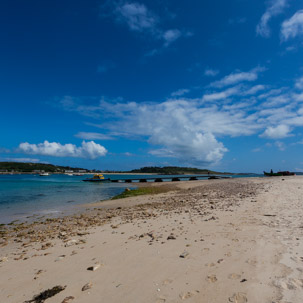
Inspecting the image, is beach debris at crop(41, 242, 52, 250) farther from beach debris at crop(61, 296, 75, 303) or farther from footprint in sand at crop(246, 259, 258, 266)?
footprint in sand at crop(246, 259, 258, 266)

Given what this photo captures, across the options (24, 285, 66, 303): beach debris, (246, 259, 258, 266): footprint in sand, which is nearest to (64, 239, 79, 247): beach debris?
(24, 285, 66, 303): beach debris

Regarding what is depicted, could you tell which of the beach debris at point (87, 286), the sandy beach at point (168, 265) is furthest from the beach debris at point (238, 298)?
the beach debris at point (87, 286)

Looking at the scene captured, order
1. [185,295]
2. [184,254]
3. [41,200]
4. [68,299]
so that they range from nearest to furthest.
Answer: [185,295]
[68,299]
[184,254]
[41,200]

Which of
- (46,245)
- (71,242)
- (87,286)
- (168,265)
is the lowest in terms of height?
(46,245)

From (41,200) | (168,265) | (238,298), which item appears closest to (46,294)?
(168,265)

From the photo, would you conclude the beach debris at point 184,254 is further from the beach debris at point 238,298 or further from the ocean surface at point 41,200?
the ocean surface at point 41,200

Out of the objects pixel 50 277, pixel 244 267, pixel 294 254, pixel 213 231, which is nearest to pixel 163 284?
pixel 244 267

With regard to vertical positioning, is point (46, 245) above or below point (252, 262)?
below

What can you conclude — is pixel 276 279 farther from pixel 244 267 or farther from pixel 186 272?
pixel 186 272

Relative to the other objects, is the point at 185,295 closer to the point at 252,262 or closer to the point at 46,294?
the point at 252,262

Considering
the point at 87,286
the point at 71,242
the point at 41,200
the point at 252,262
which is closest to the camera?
the point at 87,286

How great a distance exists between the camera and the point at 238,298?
13.3ft

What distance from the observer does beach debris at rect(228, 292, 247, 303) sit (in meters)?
3.96

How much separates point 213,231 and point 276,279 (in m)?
4.05
